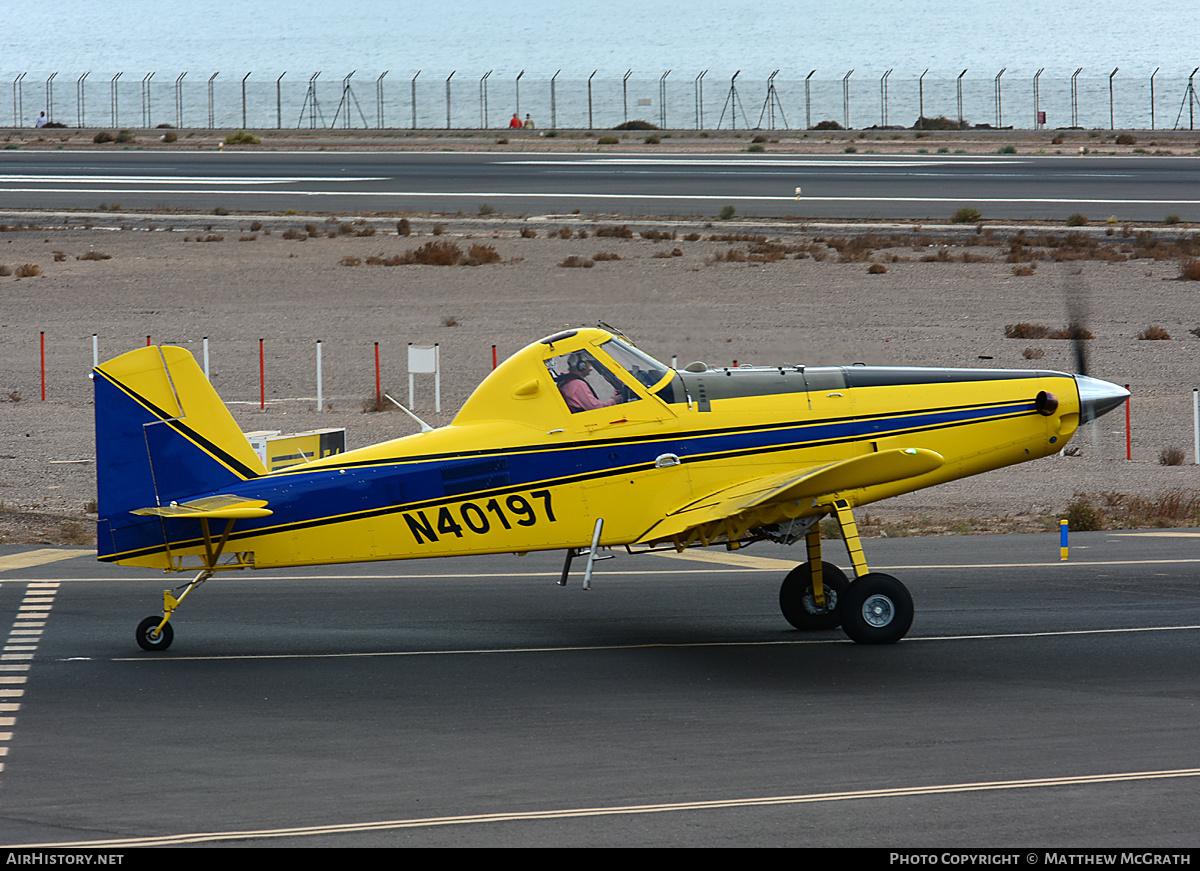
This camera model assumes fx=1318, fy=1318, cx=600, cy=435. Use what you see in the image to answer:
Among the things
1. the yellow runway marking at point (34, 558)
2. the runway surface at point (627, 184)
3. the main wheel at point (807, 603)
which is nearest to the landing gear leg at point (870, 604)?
the main wheel at point (807, 603)

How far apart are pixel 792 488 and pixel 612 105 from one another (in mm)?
130227

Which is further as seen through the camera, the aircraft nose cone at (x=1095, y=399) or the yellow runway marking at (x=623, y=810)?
the aircraft nose cone at (x=1095, y=399)

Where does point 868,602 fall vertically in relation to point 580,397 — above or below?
below

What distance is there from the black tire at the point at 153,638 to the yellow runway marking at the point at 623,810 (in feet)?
15.4

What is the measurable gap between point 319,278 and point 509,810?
108 feet

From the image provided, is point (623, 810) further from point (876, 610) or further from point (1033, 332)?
point (1033, 332)

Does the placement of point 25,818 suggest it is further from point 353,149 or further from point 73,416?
point 353,149

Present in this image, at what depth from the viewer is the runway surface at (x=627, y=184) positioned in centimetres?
4866

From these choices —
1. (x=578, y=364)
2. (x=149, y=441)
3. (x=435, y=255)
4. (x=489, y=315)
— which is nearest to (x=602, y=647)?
(x=578, y=364)

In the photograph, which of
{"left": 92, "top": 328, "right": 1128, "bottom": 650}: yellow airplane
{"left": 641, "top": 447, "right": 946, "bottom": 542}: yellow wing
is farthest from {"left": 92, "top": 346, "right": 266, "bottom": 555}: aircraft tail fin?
{"left": 641, "top": 447, "right": 946, "bottom": 542}: yellow wing

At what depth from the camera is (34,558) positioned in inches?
653

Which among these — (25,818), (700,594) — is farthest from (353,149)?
(25,818)

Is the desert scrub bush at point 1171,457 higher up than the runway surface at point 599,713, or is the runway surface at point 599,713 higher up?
the desert scrub bush at point 1171,457

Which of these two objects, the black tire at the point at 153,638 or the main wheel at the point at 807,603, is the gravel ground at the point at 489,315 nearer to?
the main wheel at the point at 807,603
